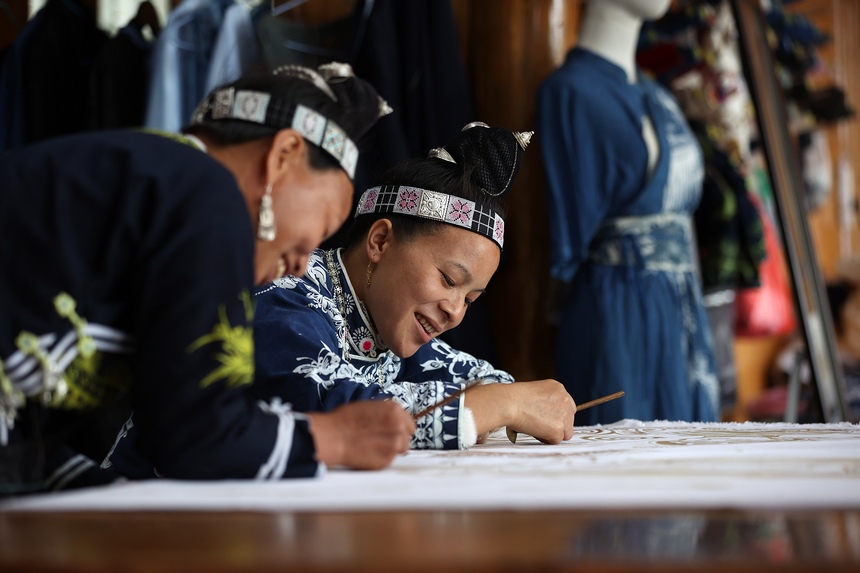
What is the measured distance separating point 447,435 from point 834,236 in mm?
5627

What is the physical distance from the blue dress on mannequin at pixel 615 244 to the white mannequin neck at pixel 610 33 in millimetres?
56

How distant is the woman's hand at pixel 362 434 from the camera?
3.14 feet

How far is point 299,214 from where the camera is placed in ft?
3.30


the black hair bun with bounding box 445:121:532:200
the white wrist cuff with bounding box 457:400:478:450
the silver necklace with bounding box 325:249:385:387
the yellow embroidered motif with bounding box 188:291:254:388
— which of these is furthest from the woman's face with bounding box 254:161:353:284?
the black hair bun with bounding box 445:121:532:200

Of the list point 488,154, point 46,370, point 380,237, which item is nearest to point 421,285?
point 380,237

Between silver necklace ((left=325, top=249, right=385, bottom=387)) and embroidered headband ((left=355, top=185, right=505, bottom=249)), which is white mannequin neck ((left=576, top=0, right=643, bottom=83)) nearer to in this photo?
embroidered headband ((left=355, top=185, right=505, bottom=249))

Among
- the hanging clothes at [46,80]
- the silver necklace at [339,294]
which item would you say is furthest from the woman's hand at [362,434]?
the hanging clothes at [46,80]

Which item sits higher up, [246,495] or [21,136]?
[21,136]

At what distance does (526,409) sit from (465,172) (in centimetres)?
43

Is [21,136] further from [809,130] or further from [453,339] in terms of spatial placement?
[809,130]

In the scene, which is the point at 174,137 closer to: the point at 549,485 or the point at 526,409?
the point at 549,485

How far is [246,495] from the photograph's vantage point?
2.64 feet

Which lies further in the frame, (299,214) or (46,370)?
(299,214)

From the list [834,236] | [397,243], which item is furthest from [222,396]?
[834,236]
